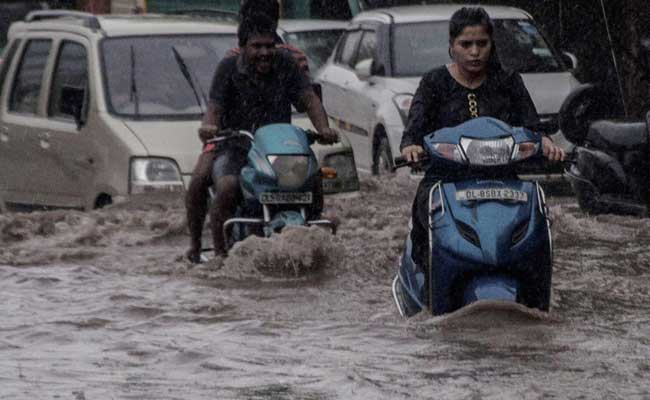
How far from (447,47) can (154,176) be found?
5803mm

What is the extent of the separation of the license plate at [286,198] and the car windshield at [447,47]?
744cm

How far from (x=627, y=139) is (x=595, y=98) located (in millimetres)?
892

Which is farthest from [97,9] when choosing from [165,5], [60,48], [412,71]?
[60,48]

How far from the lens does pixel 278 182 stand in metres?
10.5

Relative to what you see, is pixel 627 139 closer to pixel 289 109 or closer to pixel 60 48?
pixel 289 109

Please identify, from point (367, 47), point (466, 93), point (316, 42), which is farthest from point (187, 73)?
point (316, 42)

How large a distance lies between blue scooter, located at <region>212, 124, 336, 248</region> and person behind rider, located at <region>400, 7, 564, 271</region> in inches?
64.5

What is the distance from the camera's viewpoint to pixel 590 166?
46.2 feet

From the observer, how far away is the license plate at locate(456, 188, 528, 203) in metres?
8.38

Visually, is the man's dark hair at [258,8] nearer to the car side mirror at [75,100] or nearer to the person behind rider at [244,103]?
the person behind rider at [244,103]

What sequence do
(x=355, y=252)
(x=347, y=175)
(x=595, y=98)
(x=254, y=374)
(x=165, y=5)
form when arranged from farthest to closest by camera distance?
(x=165, y=5) → (x=595, y=98) → (x=347, y=175) → (x=355, y=252) → (x=254, y=374)

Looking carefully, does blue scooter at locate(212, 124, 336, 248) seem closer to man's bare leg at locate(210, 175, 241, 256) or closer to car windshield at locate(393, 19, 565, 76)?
man's bare leg at locate(210, 175, 241, 256)

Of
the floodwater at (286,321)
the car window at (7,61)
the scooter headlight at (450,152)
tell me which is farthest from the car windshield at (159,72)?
the scooter headlight at (450,152)

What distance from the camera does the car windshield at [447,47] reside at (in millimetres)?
18031
